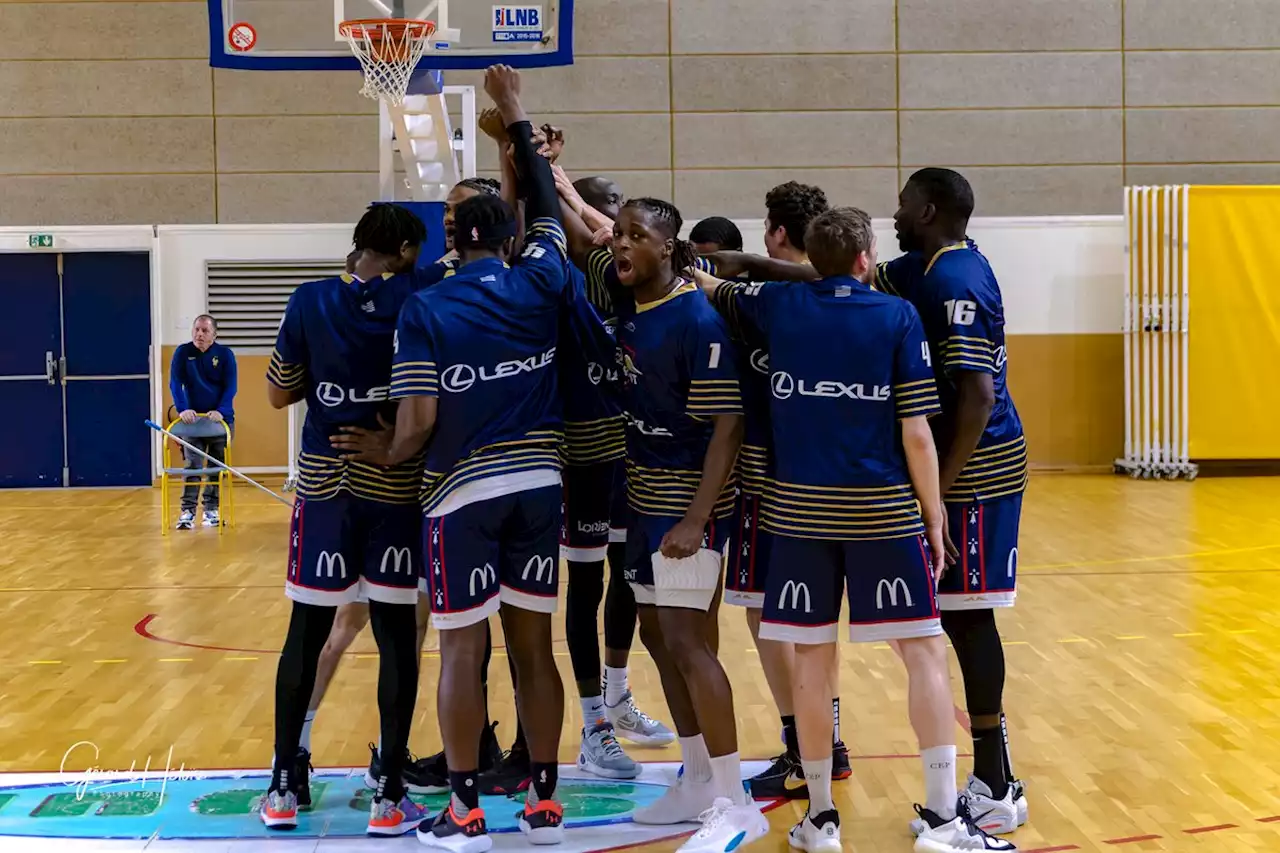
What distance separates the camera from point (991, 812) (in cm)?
409

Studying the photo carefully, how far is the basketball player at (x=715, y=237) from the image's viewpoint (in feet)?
15.9

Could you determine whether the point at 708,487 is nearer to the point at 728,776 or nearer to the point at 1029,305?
Result: the point at 728,776

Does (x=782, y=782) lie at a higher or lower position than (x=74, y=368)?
lower

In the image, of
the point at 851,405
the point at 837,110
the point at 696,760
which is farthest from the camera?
the point at 837,110

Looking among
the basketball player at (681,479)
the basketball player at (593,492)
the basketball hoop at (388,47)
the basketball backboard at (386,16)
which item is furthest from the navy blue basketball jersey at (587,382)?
the basketball hoop at (388,47)

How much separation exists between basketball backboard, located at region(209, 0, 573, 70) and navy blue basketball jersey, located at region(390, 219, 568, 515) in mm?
3440

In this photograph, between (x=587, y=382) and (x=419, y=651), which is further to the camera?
(x=419, y=651)

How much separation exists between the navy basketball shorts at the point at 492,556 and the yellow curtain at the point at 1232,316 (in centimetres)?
1174

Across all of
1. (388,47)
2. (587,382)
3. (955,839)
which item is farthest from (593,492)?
(388,47)

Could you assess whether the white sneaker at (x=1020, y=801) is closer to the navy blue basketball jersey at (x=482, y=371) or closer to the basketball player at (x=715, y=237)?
the navy blue basketball jersey at (x=482, y=371)

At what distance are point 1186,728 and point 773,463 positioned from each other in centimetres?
217

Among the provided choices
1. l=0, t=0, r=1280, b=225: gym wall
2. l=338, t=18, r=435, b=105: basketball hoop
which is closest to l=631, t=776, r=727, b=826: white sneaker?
l=338, t=18, r=435, b=105: basketball hoop

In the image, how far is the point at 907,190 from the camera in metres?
4.14

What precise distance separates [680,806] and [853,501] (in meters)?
1.12
